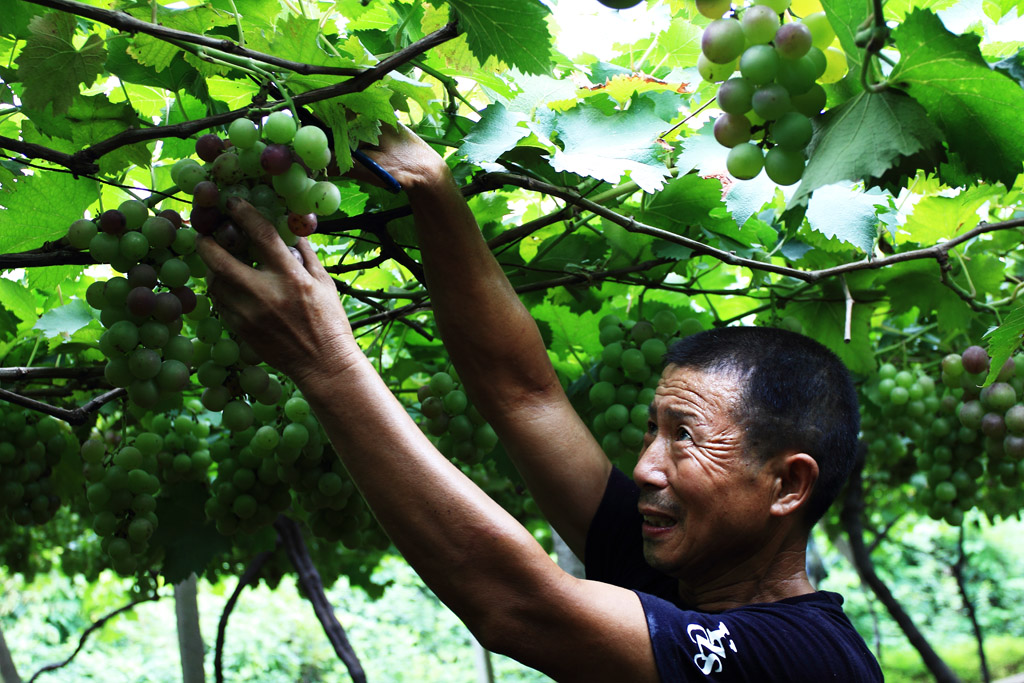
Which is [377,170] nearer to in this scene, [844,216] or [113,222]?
[113,222]

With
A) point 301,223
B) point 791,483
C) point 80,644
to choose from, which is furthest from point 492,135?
point 80,644

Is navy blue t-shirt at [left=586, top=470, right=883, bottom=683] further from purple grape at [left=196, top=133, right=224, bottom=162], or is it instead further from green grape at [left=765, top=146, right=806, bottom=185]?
purple grape at [left=196, top=133, right=224, bottom=162]

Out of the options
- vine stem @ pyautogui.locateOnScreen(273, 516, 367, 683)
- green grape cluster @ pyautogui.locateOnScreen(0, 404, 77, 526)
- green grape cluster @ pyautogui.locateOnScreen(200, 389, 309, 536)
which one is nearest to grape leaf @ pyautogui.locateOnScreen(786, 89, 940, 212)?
green grape cluster @ pyautogui.locateOnScreen(200, 389, 309, 536)

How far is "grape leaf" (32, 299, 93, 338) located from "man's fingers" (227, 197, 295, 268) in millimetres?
969

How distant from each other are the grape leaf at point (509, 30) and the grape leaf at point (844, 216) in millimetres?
444

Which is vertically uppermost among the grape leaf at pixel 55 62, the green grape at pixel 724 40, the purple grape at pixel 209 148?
the grape leaf at pixel 55 62

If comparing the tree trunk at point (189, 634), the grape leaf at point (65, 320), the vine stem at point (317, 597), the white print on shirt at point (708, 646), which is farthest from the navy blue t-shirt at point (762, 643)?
the tree trunk at point (189, 634)

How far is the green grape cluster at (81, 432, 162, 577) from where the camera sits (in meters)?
1.76

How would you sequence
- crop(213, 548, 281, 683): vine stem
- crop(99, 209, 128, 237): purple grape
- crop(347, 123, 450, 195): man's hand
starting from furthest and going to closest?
crop(213, 548, 281, 683): vine stem, crop(347, 123, 450, 195): man's hand, crop(99, 209, 128, 237): purple grape

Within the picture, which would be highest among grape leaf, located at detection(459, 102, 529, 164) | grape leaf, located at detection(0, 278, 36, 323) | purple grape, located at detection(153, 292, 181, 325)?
grape leaf, located at detection(0, 278, 36, 323)

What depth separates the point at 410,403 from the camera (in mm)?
2375

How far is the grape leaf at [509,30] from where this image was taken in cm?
101

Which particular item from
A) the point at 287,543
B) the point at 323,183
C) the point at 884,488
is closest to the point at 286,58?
the point at 323,183

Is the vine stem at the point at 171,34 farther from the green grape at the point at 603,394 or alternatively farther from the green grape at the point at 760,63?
the green grape at the point at 603,394
